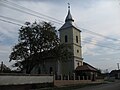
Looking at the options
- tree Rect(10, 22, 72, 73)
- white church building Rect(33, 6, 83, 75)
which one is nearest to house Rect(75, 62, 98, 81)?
white church building Rect(33, 6, 83, 75)

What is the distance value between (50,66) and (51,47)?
1542cm

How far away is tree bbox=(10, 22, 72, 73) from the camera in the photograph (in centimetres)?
4772

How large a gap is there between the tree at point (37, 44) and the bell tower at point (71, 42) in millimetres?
10155

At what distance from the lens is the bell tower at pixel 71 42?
5978cm

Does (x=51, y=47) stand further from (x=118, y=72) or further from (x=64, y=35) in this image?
(x=118, y=72)

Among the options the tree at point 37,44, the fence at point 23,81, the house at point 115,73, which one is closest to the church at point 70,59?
the tree at point 37,44

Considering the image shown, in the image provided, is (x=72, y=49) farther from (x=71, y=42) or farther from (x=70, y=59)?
(x=70, y=59)

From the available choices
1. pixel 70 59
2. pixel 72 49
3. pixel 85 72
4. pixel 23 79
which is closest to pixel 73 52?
pixel 72 49

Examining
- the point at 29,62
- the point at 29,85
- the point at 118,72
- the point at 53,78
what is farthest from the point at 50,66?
the point at 118,72

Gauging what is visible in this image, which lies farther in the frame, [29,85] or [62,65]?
[62,65]

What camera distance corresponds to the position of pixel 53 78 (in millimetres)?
39594

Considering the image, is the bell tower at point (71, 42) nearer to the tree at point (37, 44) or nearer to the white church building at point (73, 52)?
the white church building at point (73, 52)

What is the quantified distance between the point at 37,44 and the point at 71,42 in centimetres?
1478

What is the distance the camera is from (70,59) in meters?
59.6
